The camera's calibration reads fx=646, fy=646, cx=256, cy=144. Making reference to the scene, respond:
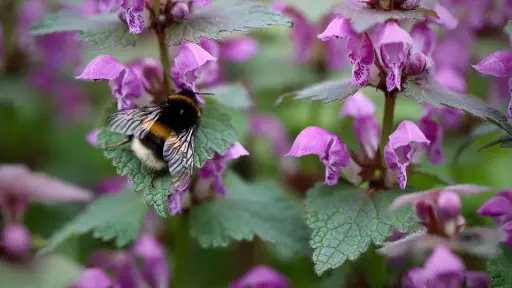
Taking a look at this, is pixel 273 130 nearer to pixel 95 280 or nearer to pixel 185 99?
pixel 95 280

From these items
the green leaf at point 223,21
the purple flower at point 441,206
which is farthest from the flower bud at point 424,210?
the green leaf at point 223,21

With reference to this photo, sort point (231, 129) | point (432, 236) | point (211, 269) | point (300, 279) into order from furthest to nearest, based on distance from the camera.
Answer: point (211, 269) → point (300, 279) → point (231, 129) → point (432, 236)

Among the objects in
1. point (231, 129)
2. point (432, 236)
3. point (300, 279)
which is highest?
point (231, 129)

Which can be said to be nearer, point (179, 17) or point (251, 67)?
point (179, 17)

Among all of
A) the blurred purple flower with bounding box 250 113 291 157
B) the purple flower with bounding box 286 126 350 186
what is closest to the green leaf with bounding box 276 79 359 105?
the purple flower with bounding box 286 126 350 186

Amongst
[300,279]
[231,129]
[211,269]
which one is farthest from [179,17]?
[211,269]

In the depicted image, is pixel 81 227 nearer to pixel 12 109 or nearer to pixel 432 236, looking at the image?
pixel 432 236

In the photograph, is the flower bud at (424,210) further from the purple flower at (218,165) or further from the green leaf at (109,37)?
the green leaf at (109,37)
